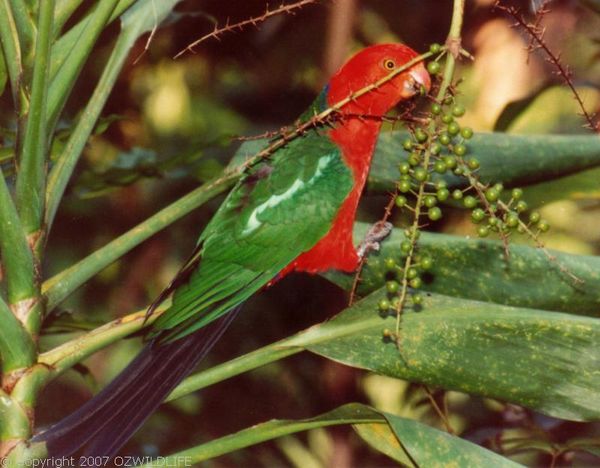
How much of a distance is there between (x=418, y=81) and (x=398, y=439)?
13.8 inches

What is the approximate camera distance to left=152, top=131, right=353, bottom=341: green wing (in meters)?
0.85

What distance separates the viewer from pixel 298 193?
960 millimetres

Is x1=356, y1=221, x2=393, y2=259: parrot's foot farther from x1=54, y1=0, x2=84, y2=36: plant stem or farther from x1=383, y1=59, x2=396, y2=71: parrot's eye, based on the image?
x1=54, y1=0, x2=84, y2=36: plant stem

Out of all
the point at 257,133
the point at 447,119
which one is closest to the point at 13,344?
the point at 447,119

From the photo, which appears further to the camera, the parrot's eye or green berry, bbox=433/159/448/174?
the parrot's eye

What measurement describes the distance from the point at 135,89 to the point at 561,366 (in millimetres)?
1130

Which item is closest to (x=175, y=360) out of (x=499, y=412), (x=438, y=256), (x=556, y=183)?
(x=438, y=256)

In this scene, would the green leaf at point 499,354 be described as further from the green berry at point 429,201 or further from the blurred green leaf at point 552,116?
the blurred green leaf at point 552,116

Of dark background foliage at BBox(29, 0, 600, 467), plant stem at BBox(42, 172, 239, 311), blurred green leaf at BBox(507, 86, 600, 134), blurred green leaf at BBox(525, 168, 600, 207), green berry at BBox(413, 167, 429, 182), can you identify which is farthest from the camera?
blurred green leaf at BBox(507, 86, 600, 134)

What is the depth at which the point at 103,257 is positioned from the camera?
802mm

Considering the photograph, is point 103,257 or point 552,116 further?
point 552,116

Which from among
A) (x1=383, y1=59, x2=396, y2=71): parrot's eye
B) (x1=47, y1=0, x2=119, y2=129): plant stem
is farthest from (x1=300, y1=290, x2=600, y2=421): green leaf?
(x1=47, y1=0, x2=119, y2=129): plant stem

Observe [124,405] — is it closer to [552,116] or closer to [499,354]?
[499,354]

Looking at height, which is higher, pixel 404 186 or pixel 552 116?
pixel 552 116
